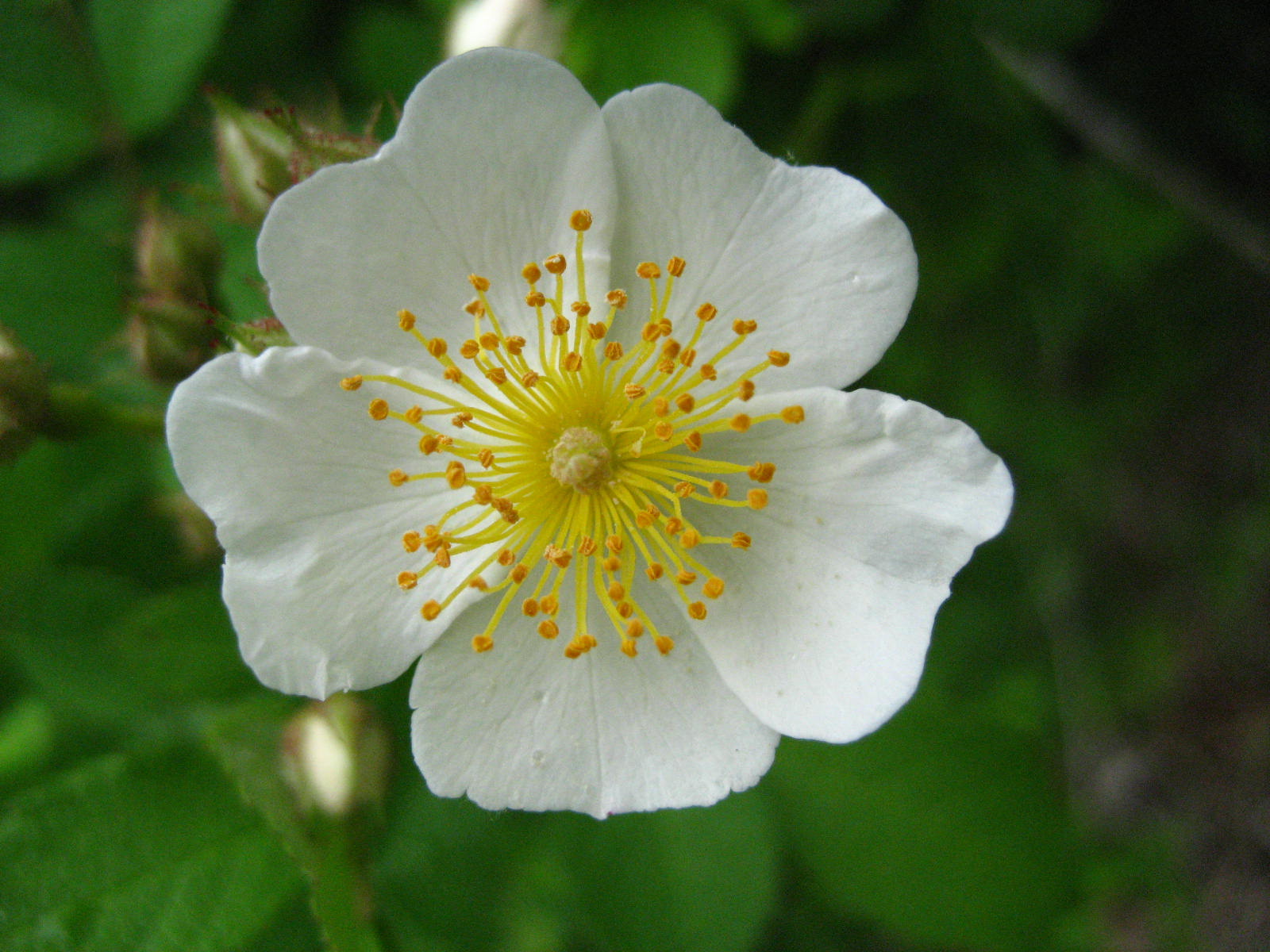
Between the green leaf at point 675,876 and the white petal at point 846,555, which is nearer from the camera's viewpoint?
the white petal at point 846,555

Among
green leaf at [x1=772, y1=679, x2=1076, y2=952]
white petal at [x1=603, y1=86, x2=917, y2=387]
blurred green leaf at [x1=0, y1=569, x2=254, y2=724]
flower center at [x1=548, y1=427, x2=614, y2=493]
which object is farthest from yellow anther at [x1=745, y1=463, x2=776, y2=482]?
blurred green leaf at [x1=0, y1=569, x2=254, y2=724]

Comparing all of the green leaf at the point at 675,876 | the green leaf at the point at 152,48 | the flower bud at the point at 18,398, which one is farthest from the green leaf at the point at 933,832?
the green leaf at the point at 152,48

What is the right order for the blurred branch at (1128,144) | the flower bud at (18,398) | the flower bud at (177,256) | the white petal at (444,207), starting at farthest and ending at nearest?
the blurred branch at (1128,144) < the flower bud at (177,256) < the flower bud at (18,398) < the white petal at (444,207)

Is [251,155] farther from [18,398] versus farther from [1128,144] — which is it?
[1128,144]

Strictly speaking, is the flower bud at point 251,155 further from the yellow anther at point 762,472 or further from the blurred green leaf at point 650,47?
the yellow anther at point 762,472

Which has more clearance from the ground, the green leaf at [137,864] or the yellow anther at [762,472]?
the yellow anther at [762,472]

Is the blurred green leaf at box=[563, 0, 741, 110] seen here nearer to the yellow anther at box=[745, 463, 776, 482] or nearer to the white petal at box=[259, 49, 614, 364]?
the white petal at box=[259, 49, 614, 364]
